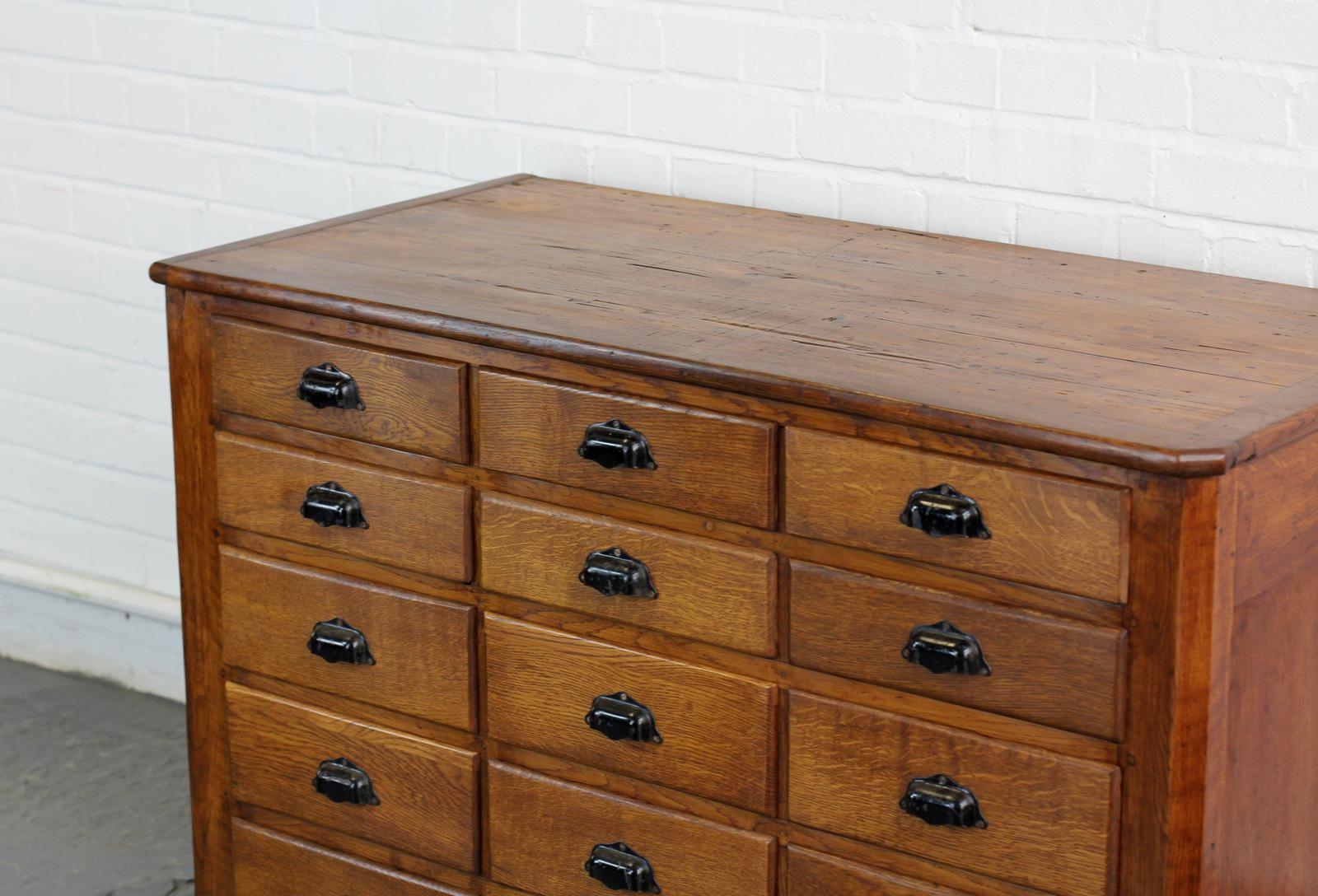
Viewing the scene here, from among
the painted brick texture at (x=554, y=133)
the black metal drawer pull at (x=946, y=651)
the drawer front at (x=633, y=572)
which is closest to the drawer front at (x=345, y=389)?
the drawer front at (x=633, y=572)

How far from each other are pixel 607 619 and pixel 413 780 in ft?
1.28

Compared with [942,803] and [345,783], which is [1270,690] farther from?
[345,783]

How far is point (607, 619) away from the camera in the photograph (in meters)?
2.14

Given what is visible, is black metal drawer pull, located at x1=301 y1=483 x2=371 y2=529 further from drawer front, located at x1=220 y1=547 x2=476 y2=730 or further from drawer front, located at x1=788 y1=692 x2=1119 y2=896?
drawer front, located at x1=788 y1=692 x2=1119 y2=896

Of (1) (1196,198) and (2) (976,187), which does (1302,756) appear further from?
(2) (976,187)

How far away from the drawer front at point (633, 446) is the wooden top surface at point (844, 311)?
6 centimetres

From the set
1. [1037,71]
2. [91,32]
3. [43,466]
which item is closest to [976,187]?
[1037,71]

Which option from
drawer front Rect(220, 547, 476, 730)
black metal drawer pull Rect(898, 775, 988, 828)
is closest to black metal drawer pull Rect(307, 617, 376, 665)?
drawer front Rect(220, 547, 476, 730)

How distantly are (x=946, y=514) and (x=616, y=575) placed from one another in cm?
43

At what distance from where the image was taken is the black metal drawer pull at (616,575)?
2.10 m

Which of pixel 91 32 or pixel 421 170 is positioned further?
pixel 91 32

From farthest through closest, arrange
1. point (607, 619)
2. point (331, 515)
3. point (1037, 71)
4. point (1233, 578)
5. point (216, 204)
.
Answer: point (216, 204) < point (1037, 71) < point (331, 515) < point (607, 619) < point (1233, 578)

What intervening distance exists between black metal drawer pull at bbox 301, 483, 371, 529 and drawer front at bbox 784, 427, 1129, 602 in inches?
23.8

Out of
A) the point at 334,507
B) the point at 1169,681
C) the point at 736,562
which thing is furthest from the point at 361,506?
the point at 1169,681
